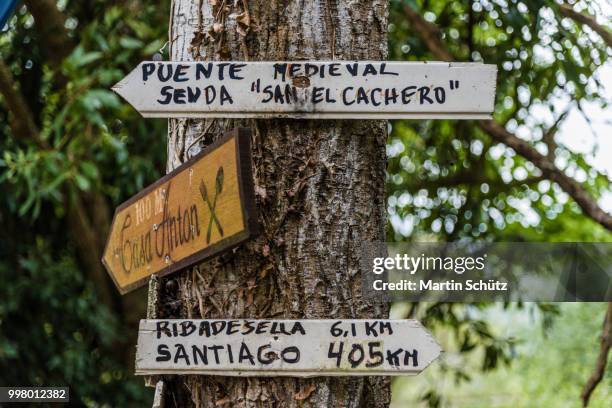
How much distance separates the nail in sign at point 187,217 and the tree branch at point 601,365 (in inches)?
70.6

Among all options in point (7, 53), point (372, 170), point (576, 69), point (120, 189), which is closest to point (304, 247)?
point (372, 170)

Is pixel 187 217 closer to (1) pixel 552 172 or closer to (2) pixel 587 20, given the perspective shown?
(1) pixel 552 172

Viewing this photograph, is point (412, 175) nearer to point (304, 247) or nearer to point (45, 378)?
point (45, 378)

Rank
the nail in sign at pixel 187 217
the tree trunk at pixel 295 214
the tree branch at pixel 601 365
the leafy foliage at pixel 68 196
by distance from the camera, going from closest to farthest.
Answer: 1. the nail in sign at pixel 187 217
2. the tree trunk at pixel 295 214
3. the tree branch at pixel 601 365
4. the leafy foliage at pixel 68 196

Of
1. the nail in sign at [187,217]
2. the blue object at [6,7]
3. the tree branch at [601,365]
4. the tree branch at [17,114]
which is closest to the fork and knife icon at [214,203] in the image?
the nail in sign at [187,217]

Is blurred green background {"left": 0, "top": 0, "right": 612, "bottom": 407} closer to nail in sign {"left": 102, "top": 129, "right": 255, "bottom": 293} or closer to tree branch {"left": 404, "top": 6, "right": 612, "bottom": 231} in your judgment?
tree branch {"left": 404, "top": 6, "right": 612, "bottom": 231}

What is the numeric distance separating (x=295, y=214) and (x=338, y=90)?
7.7 inches

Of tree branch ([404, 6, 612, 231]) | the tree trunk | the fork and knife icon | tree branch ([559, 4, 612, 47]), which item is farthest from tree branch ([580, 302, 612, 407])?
the fork and knife icon

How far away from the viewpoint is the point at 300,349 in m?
1.22

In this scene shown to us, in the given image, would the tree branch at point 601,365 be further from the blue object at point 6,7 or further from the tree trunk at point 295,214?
the blue object at point 6,7

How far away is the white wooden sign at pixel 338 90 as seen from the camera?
1246mm

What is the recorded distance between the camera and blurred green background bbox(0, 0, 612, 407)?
130 inches

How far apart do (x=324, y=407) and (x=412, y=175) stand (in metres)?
2.75

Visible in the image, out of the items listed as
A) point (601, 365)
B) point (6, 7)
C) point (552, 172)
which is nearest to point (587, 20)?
point (552, 172)
